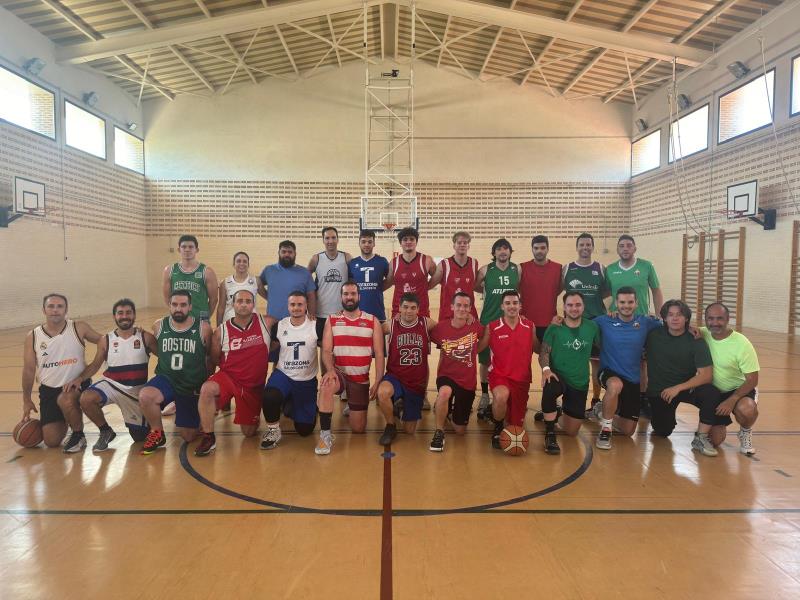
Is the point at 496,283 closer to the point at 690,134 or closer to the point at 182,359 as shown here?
the point at 182,359

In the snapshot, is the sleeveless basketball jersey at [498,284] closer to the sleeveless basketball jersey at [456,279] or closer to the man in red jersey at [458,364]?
the sleeveless basketball jersey at [456,279]

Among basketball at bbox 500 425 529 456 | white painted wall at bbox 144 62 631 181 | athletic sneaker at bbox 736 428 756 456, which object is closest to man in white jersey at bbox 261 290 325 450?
basketball at bbox 500 425 529 456

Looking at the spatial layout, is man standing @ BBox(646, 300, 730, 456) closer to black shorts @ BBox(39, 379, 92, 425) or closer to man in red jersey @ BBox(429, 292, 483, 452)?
man in red jersey @ BBox(429, 292, 483, 452)

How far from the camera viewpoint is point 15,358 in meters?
8.37

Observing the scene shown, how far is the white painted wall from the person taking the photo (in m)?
17.9

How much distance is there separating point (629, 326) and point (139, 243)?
17577 mm

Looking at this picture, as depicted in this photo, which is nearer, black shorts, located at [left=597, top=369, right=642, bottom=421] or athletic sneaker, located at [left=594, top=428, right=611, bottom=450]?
athletic sneaker, located at [left=594, top=428, right=611, bottom=450]

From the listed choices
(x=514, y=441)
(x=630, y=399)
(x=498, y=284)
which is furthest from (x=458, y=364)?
(x=630, y=399)

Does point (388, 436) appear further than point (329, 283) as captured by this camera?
No

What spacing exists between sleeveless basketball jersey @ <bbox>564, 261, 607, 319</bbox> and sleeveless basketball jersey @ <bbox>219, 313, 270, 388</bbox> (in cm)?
Result: 334

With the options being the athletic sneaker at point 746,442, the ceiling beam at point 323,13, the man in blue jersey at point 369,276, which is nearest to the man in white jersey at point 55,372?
the man in blue jersey at point 369,276

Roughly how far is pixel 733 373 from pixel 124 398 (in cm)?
515

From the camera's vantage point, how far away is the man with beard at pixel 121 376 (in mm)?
4215

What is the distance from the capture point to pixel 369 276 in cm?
585
